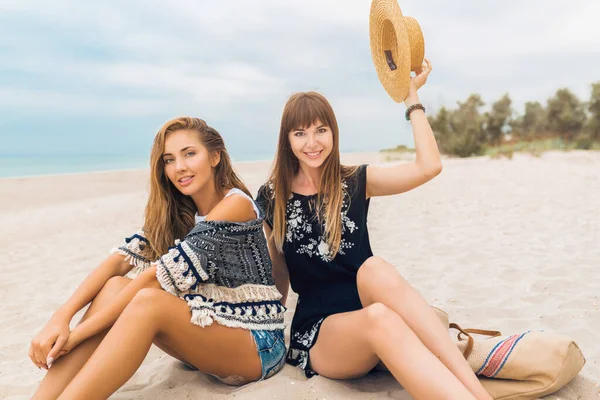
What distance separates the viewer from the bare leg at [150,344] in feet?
6.81

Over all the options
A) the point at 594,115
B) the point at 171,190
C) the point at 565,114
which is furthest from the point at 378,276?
the point at 565,114

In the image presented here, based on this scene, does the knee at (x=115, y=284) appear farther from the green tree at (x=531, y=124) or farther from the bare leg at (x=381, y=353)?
the green tree at (x=531, y=124)

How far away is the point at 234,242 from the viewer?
2.46m

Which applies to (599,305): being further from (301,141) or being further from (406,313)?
(301,141)

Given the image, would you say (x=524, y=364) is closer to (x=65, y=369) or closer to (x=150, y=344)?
(x=150, y=344)

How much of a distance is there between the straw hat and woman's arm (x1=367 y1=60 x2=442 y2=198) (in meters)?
0.08

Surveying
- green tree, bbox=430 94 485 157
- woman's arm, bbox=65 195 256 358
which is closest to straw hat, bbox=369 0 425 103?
woman's arm, bbox=65 195 256 358

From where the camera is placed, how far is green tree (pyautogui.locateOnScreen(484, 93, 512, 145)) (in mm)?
21344

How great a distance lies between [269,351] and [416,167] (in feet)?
3.96

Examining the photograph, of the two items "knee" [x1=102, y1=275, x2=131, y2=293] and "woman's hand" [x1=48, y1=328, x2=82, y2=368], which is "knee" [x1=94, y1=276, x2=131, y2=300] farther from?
"woman's hand" [x1=48, y1=328, x2=82, y2=368]

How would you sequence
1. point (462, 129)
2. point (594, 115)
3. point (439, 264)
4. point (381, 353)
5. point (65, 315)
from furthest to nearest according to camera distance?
point (462, 129) < point (594, 115) < point (439, 264) < point (65, 315) < point (381, 353)

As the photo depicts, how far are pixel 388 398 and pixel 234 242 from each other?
105 centimetres

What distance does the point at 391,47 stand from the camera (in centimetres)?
299

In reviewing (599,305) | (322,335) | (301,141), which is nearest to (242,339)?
(322,335)
